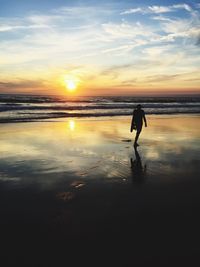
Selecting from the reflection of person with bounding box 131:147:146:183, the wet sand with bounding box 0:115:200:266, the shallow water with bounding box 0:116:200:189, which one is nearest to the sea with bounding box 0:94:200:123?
the shallow water with bounding box 0:116:200:189

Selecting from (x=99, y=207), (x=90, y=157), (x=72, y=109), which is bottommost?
(x=99, y=207)

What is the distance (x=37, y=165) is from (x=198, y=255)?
20.6 feet

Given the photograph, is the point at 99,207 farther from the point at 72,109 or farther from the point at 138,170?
the point at 72,109

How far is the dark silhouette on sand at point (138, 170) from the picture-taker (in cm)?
794

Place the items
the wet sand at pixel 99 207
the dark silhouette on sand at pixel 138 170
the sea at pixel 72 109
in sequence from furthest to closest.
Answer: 1. the sea at pixel 72 109
2. the dark silhouette on sand at pixel 138 170
3. the wet sand at pixel 99 207

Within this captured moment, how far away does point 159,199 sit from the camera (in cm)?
643

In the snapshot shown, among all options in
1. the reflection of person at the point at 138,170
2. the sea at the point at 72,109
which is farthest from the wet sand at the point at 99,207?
the sea at the point at 72,109

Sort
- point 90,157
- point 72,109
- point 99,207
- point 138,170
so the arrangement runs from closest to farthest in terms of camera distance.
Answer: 1. point 99,207
2. point 138,170
3. point 90,157
4. point 72,109

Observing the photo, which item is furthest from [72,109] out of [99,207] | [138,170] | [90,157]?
[99,207]

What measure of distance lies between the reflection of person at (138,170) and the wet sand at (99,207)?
0.03m

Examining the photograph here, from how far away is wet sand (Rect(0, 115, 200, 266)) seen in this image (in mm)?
4316

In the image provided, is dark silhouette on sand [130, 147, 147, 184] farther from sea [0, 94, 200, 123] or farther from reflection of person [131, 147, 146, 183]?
sea [0, 94, 200, 123]

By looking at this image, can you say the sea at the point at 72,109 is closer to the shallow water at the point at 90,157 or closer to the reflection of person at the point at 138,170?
the shallow water at the point at 90,157

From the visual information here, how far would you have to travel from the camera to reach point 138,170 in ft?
29.2
